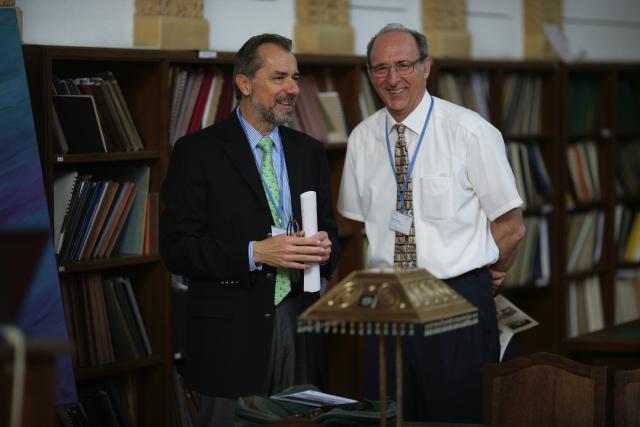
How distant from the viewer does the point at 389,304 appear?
2.43m

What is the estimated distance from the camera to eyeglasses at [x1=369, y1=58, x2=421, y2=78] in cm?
393

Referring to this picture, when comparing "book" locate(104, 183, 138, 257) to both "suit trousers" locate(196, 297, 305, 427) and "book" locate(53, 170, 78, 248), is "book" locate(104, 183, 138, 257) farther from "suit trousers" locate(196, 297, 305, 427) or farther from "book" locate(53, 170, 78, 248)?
"suit trousers" locate(196, 297, 305, 427)

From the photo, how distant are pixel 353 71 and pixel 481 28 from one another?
1765 millimetres

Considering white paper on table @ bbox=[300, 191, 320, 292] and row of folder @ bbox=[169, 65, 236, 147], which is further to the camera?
row of folder @ bbox=[169, 65, 236, 147]

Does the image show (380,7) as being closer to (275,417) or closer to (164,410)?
(164,410)

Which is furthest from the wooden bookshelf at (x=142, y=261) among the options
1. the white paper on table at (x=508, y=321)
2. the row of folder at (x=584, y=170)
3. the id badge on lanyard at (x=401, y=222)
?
the row of folder at (x=584, y=170)

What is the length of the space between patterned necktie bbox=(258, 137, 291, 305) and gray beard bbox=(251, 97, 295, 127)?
64 mm

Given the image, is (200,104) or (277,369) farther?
(200,104)

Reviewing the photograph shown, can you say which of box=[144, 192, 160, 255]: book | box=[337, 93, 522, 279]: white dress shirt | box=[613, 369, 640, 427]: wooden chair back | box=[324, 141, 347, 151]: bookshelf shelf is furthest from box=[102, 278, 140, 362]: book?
box=[613, 369, 640, 427]: wooden chair back

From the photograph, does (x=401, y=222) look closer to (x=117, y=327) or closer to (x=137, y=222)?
(x=137, y=222)

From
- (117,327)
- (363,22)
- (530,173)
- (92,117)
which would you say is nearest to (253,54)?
(92,117)

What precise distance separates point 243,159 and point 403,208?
2.24 feet

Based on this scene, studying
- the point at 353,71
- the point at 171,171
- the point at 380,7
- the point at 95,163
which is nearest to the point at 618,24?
the point at 380,7

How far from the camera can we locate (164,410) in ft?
15.8
